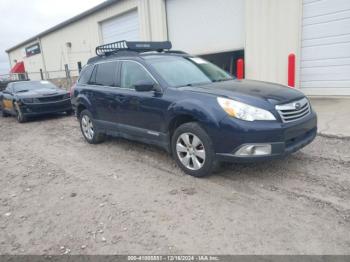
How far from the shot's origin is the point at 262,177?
409 cm

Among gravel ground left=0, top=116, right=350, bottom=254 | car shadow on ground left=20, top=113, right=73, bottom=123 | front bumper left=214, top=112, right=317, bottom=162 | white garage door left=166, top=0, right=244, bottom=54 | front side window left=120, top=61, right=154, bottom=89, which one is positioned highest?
white garage door left=166, top=0, right=244, bottom=54

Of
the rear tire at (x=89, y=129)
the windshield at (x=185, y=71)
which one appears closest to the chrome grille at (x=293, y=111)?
the windshield at (x=185, y=71)

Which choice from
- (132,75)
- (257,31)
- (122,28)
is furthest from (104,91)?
(122,28)

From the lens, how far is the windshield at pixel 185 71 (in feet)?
15.3

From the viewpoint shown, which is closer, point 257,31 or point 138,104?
point 138,104

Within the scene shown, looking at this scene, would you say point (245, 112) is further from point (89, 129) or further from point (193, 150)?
point (89, 129)

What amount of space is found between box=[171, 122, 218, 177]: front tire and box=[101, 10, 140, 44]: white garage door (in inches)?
440

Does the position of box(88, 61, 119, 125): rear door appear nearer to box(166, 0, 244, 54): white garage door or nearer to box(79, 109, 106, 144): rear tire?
box(79, 109, 106, 144): rear tire

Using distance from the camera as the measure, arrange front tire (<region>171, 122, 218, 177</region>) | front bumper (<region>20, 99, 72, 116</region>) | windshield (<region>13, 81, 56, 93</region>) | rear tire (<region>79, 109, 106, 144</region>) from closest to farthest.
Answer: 1. front tire (<region>171, 122, 218, 177</region>)
2. rear tire (<region>79, 109, 106, 144</region>)
3. front bumper (<region>20, 99, 72, 116</region>)
4. windshield (<region>13, 81, 56, 93</region>)

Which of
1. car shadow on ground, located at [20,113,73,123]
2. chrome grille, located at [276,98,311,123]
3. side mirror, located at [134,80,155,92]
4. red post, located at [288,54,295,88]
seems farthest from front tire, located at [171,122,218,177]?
car shadow on ground, located at [20,113,73,123]

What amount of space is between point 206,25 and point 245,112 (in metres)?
8.64

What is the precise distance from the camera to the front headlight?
3674 mm

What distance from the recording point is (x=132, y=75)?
5.12 meters

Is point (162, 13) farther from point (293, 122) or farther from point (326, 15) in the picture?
point (293, 122)
